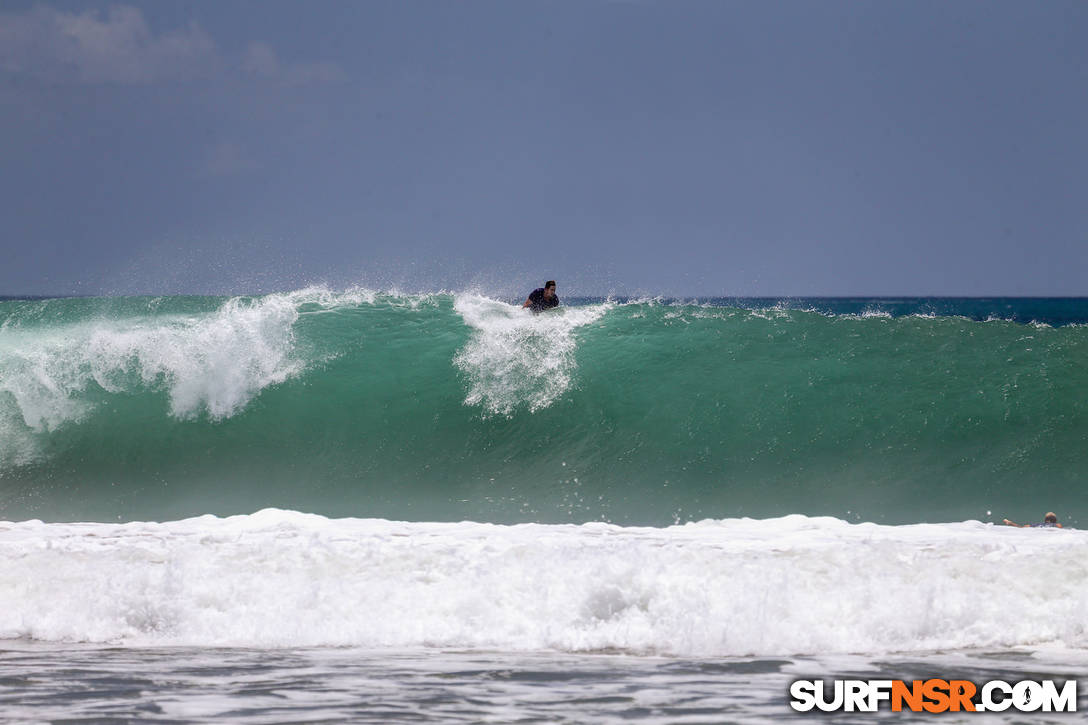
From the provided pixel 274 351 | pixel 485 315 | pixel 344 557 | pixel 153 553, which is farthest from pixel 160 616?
pixel 485 315

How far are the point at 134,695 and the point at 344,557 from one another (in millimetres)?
2097

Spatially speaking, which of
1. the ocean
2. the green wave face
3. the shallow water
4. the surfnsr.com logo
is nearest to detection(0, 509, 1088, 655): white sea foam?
the ocean

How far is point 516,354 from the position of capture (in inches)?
495

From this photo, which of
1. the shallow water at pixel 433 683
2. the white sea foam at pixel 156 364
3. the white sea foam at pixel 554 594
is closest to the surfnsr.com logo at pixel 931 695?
the shallow water at pixel 433 683

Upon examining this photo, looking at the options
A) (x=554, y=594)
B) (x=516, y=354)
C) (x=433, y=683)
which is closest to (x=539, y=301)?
(x=516, y=354)

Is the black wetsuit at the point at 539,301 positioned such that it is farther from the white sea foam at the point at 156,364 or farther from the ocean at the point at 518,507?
the white sea foam at the point at 156,364

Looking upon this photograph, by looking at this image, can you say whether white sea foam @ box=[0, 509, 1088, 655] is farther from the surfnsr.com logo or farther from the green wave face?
the green wave face

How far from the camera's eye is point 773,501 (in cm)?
1028

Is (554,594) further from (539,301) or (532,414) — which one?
(539,301)

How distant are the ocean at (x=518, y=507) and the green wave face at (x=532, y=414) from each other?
41 millimetres

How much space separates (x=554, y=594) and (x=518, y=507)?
12.4ft

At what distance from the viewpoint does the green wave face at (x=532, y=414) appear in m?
10.5

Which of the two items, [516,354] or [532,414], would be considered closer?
[532,414]

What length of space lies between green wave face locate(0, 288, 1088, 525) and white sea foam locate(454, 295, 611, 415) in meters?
0.03
